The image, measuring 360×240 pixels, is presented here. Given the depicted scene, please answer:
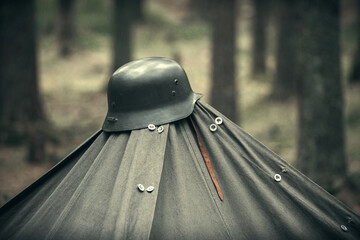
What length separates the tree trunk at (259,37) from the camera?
626 inches

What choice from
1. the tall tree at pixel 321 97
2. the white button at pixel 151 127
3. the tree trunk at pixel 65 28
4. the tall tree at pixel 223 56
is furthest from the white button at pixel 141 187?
the tree trunk at pixel 65 28

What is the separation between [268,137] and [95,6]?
20.5 meters

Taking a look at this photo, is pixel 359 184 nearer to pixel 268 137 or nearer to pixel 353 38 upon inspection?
pixel 268 137

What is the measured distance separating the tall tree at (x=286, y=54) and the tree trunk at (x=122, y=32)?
16.7 feet

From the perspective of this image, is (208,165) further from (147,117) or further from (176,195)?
(147,117)

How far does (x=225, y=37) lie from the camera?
859cm

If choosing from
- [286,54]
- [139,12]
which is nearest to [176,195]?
[286,54]

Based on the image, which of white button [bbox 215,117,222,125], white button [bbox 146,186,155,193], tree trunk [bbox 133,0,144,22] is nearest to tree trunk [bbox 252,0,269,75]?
tree trunk [bbox 133,0,144,22]

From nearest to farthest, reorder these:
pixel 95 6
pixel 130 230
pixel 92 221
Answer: pixel 130 230 < pixel 92 221 < pixel 95 6

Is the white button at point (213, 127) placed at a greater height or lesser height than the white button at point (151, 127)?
lesser

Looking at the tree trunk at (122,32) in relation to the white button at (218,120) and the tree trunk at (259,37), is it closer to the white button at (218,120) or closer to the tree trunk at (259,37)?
the tree trunk at (259,37)

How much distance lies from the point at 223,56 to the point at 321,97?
3.05m

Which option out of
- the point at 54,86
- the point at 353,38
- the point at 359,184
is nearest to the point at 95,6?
the point at 54,86

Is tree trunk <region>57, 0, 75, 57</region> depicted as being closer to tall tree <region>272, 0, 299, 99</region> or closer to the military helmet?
tall tree <region>272, 0, 299, 99</region>
